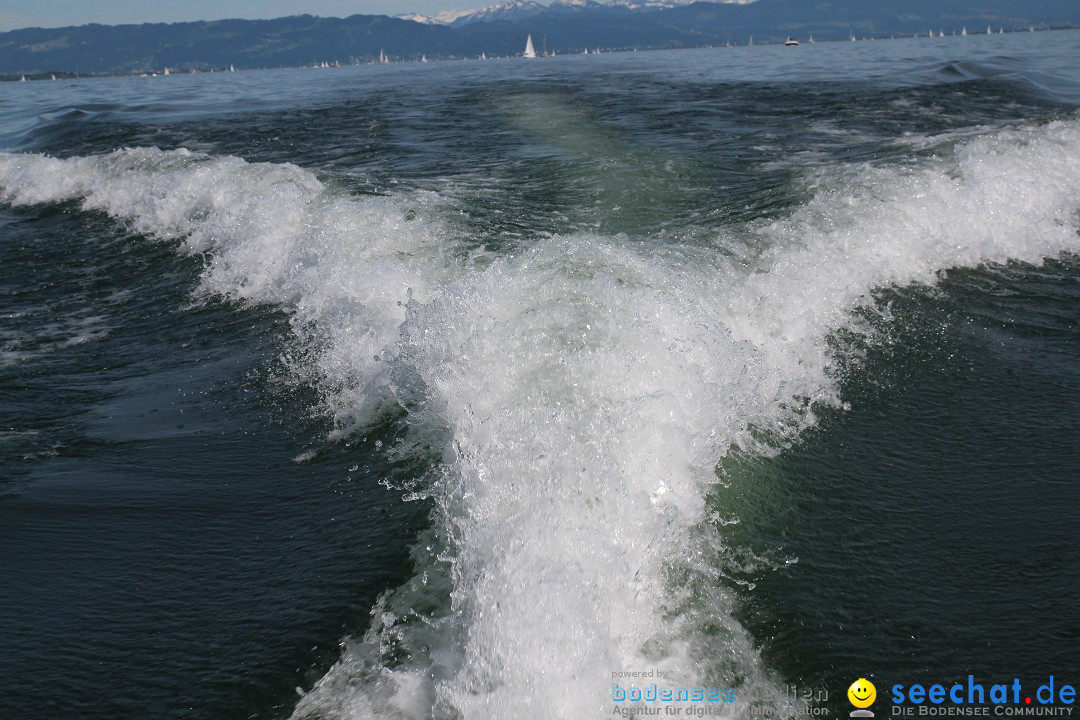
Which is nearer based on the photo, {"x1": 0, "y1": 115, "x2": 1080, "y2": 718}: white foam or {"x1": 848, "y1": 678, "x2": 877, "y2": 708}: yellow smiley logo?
{"x1": 848, "y1": 678, "x2": 877, "y2": 708}: yellow smiley logo

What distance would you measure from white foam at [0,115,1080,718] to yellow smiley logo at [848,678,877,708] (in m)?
A: 0.32

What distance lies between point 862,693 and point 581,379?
2.25 metres

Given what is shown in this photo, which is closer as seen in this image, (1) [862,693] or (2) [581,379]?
(1) [862,693]

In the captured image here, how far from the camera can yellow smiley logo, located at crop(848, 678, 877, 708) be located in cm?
291

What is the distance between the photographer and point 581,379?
4.55 m

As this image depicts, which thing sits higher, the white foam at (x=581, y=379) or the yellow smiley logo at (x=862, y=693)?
the white foam at (x=581, y=379)

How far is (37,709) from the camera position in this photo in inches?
118

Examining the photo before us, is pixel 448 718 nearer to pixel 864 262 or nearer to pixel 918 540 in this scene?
pixel 918 540

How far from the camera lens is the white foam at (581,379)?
306cm

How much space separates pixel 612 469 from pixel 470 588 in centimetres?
99

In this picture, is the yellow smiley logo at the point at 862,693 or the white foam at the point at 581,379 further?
the white foam at the point at 581,379

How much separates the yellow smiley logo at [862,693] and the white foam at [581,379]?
0.32 metres

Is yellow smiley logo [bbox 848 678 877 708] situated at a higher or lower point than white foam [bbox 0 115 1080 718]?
lower

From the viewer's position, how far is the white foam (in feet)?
10.0
